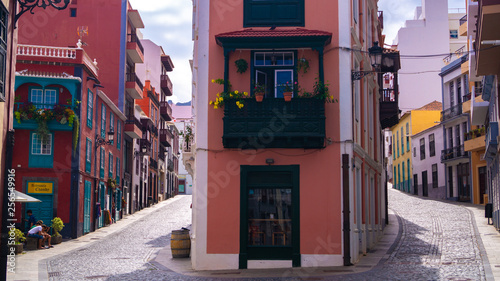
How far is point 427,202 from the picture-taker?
41844 mm

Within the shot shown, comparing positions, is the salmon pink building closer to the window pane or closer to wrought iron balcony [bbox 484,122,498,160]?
the window pane

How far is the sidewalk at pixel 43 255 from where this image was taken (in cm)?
1656

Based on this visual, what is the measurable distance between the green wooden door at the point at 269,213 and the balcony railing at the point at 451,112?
98.2ft

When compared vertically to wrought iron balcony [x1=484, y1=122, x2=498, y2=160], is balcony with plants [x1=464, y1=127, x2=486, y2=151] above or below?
above

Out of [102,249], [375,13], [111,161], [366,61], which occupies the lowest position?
[102,249]

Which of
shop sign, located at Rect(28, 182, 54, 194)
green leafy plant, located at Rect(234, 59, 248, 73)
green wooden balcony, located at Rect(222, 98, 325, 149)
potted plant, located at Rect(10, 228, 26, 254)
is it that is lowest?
potted plant, located at Rect(10, 228, 26, 254)

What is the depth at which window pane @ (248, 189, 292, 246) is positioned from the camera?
17.8 meters

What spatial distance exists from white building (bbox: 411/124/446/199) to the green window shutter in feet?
106

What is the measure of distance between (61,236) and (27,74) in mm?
7616

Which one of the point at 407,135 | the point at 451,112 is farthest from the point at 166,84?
the point at 451,112

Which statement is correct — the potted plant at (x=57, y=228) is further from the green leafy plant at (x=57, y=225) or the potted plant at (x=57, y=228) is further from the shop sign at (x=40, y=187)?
the shop sign at (x=40, y=187)

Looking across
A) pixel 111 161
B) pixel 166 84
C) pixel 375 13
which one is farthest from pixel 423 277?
pixel 166 84

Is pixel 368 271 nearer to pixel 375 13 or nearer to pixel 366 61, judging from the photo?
pixel 366 61

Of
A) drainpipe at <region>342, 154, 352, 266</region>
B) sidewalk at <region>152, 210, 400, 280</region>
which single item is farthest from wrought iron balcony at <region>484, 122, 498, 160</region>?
drainpipe at <region>342, 154, 352, 266</region>
